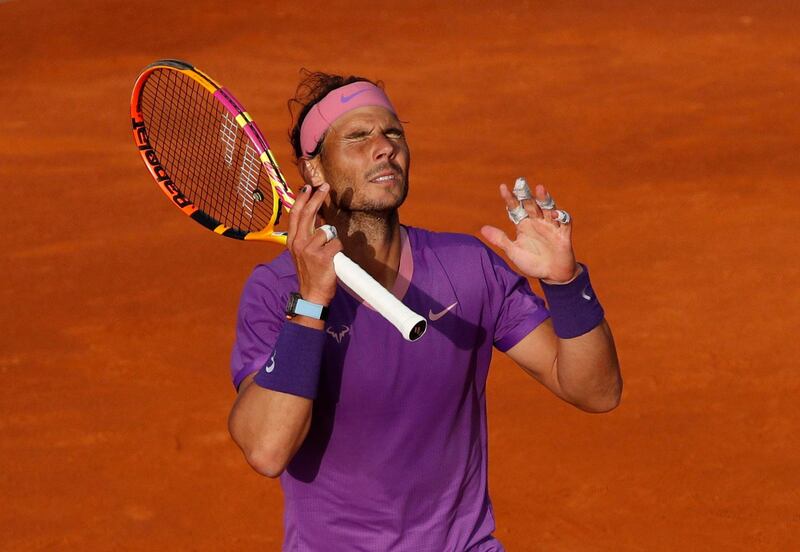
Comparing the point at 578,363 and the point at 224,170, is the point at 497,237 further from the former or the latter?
the point at 224,170

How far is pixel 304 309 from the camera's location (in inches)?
125

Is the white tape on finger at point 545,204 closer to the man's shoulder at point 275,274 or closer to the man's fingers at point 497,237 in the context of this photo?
the man's fingers at point 497,237

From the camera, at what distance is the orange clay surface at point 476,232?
268 inches

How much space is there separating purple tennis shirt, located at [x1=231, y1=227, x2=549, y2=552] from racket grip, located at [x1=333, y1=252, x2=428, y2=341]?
0.84 feet

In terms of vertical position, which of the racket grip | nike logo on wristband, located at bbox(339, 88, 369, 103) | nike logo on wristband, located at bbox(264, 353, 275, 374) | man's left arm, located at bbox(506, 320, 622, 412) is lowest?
nike logo on wristband, located at bbox(264, 353, 275, 374)

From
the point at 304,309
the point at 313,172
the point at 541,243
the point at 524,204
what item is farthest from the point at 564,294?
the point at 313,172

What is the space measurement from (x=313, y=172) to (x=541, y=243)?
736mm

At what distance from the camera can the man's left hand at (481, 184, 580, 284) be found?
3.37 m

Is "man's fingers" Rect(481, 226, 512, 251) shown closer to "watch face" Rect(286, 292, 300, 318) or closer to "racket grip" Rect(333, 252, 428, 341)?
"racket grip" Rect(333, 252, 428, 341)

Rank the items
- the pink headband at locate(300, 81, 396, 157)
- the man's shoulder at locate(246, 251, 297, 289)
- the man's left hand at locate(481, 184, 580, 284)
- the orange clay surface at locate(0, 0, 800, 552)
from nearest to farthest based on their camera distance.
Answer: the man's left hand at locate(481, 184, 580, 284)
the man's shoulder at locate(246, 251, 297, 289)
the pink headband at locate(300, 81, 396, 157)
the orange clay surface at locate(0, 0, 800, 552)

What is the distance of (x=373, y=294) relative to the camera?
125 inches

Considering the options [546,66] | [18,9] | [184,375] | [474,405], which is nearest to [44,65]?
[18,9]

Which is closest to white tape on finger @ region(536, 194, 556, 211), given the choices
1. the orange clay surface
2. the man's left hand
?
the man's left hand

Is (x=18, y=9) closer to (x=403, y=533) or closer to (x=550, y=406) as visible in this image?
(x=550, y=406)
